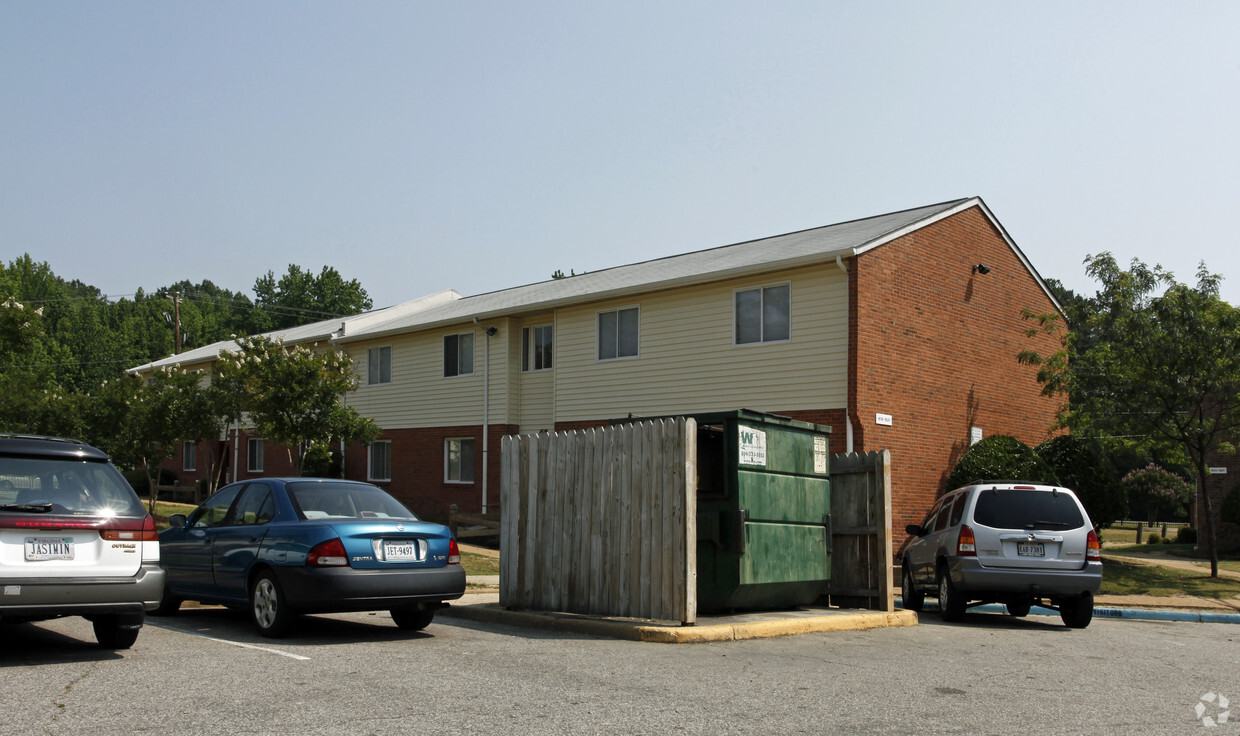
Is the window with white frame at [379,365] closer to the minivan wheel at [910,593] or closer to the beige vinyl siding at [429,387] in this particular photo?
the beige vinyl siding at [429,387]

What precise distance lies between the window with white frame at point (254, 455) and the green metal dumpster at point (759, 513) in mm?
28898

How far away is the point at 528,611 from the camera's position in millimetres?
11500

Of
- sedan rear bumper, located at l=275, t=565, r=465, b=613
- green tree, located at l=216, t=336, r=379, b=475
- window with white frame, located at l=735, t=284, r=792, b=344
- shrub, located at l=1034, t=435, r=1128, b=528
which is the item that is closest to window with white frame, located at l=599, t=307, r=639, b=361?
window with white frame, located at l=735, t=284, r=792, b=344

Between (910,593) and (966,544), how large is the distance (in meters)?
2.35

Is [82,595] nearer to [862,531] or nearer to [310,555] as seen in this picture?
[310,555]

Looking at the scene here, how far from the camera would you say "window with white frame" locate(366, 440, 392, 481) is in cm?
3066

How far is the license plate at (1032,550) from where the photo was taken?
41.0 ft

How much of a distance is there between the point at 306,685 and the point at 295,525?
2.75 metres

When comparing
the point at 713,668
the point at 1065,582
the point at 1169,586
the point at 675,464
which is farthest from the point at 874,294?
the point at 713,668

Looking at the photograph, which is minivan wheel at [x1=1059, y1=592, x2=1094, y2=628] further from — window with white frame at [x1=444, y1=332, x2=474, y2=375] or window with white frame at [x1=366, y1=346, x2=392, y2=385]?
window with white frame at [x1=366, y1=346, x2=392, y2=385]

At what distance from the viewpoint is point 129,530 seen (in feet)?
26.4

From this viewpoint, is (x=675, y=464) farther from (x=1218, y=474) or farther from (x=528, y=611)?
(x=1218, y=474)

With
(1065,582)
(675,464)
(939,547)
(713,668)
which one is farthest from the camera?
(939,547)

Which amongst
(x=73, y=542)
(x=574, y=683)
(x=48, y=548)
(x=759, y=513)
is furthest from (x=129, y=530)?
(x=759, y=513)
